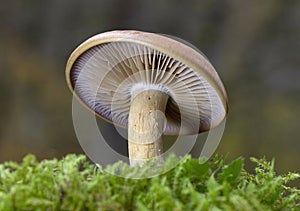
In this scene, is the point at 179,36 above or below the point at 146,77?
above

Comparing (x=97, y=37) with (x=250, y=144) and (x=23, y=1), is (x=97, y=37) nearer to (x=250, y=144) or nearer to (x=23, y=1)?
(x=250, y=144)

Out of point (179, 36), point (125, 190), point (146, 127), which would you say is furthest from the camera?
point (179, 36)

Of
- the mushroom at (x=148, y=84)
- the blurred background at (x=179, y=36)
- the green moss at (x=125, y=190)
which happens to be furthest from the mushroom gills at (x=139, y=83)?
the blurred background at (x=179, y=36)

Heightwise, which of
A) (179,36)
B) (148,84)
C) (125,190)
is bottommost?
(125,190)

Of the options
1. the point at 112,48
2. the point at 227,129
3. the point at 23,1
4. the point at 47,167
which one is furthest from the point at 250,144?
the point at 47,167

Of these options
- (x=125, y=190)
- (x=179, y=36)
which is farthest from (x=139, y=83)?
(x=179, y=36)

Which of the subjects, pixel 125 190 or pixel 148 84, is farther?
Result: pixel 148 84

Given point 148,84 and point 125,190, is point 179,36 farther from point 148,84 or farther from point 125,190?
point 125,190
